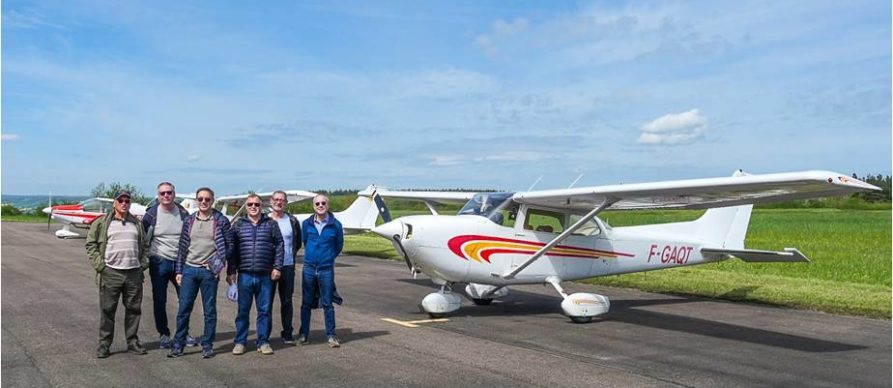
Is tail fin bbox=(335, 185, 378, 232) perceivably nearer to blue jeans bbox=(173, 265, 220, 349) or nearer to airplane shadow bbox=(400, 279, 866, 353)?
airplane shadow bbox=(400, 279, 866, 353)

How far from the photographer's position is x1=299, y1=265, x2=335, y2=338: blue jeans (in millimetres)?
7816

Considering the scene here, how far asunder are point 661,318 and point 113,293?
7.32 meters

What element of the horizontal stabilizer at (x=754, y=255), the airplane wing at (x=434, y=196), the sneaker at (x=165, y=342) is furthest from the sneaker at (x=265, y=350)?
the horizontal stabilizer at (x=754, y=255)

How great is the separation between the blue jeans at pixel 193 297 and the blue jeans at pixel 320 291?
102cm

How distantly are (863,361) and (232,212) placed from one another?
24516 mm

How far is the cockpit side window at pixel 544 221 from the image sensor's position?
10.8m

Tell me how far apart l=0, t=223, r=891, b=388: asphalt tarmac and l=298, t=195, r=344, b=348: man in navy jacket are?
1.17 ft

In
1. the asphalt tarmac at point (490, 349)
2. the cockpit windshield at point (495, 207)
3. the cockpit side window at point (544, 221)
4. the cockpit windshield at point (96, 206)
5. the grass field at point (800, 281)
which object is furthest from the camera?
the cockpit windshield at point (96, 206)

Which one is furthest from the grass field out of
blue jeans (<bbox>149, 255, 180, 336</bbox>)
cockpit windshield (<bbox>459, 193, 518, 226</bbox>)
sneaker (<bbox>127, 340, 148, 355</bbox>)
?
sneaker (<bbox>127, 340, 148, 355</bbox>)

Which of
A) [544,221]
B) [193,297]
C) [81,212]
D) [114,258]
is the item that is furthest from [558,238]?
[81,212]

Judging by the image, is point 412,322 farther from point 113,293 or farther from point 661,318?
point 113,293

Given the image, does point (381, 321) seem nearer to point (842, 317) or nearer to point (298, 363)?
point (298, 363)

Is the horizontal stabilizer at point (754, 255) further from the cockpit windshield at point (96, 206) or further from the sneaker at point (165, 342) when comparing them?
the cockpit windshield at point (96, 206)

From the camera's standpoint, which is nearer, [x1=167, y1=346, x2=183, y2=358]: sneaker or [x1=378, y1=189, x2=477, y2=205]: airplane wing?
[x1=167, y1=346, x2=183, y2=358]: sneaker
